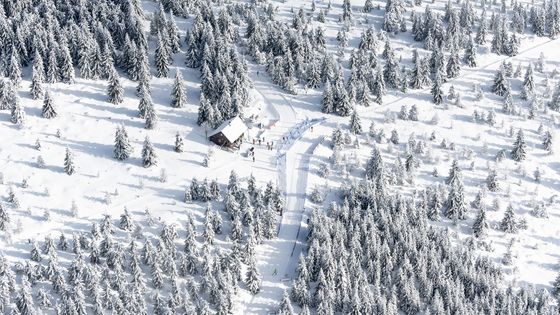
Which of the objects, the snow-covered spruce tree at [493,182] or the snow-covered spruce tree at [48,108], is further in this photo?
the snow-covered spruce tree at [48,108]

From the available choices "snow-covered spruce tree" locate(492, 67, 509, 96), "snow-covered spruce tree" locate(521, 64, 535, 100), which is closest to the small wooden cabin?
"snow-covered spruce tree" locate(492, 67, 509, 96)

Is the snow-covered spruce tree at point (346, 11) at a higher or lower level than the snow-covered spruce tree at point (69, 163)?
higher

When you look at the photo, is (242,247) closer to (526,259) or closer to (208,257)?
(208,257)

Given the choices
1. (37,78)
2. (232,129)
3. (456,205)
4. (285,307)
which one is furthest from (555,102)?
(37,78)

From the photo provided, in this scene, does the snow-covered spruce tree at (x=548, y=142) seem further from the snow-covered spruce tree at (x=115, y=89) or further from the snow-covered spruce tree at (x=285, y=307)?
the snow-covered spruce tree at (x=115, y=89)

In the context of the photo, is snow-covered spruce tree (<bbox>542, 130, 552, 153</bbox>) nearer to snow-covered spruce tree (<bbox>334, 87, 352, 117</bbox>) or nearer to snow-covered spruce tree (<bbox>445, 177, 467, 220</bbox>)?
snow-covered spruce tree (<bbox>445, 177, 467, 220</bbox>)

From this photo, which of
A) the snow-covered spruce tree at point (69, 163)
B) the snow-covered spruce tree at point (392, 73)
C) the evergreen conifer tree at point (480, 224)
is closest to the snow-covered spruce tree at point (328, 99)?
the snow-covered spruce tree at point (392, 73)

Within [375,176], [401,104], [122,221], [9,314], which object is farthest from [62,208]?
[401,104]

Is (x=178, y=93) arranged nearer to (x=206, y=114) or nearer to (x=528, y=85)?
(x=206, y=114)
